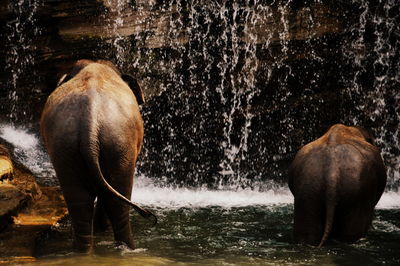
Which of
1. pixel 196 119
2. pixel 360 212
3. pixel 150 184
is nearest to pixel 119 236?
pixel 360 212

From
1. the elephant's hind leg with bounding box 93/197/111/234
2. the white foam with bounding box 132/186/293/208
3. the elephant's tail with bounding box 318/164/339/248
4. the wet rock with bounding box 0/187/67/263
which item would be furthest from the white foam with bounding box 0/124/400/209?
the elephant's tail with bounding box 318/164/339/248

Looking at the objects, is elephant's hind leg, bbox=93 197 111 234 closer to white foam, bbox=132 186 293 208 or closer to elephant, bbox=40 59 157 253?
elephant, bbox=40 59 157 253

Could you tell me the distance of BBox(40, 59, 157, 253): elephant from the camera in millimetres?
6336

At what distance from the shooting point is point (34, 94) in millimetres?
13742

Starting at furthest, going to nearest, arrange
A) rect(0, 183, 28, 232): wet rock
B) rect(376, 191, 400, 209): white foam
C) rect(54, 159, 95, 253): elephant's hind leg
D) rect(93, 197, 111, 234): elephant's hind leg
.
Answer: rect(376, 191, 400, 209): white foam → rect(93, 197, 111, 234): elephant's hind leg → rect(0, 183, 28, 232): wet rock → rect(54, 159, 95, 253): elephant's hind leg

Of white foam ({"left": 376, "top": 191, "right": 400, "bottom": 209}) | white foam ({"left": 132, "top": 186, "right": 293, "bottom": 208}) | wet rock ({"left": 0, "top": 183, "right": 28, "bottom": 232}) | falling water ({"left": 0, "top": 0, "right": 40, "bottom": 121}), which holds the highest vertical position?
falling water ({"left": 0, "top": 0, "right": 40, "bottom": 121})

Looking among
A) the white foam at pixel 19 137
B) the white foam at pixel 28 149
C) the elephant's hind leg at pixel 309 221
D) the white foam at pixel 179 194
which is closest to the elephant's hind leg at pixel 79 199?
the elephant's hind leg at pixel 309 221

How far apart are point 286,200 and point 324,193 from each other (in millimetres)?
4044

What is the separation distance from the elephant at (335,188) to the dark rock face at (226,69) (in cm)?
554

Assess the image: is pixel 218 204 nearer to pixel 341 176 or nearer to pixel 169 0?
pixel 341 176

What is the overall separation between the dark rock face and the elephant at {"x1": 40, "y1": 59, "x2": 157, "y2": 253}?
6.28 meters

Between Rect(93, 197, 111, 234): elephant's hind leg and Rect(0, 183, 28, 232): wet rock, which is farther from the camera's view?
Rect(93, 197, 111, 234): elephant's hind leg

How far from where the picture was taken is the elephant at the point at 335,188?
23.0 ft

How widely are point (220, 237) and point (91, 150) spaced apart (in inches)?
95.8
